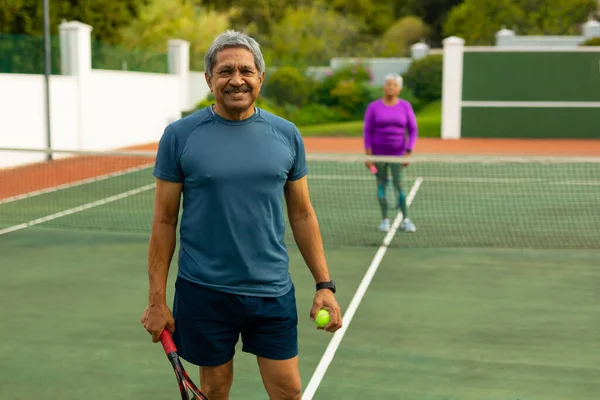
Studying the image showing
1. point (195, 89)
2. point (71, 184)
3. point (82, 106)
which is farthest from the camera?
point (195, 89)

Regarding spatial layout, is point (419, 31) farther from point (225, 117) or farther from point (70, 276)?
point (225, 117)

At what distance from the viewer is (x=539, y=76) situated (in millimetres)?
26594

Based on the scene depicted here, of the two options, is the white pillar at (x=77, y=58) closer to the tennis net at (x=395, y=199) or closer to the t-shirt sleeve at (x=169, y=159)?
the tennis net at (x=395, y=199)

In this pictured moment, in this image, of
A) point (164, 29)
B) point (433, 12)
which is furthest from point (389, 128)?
point (433, 12)

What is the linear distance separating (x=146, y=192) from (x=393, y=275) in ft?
23.0

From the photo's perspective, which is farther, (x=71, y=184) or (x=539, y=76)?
(x=539, y=76)

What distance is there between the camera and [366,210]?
1291 cm

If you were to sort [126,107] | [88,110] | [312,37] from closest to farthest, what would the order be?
[88,110], [126,107], [312,37]

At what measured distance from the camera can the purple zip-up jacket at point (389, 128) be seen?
1038 cm

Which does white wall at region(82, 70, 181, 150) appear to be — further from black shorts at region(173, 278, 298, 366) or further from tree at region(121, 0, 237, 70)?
black shorts at region(173, 278, 298, 366)

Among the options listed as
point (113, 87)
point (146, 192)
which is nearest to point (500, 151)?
point (113, 87)

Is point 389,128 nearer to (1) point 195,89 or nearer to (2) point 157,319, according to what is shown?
(2) point 157,319

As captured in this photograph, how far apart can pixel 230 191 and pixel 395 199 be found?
1010 centimetres

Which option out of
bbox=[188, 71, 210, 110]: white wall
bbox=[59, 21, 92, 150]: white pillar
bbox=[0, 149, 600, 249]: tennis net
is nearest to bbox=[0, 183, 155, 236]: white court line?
bbox=[0, 149, 600, 249]: tennis net
